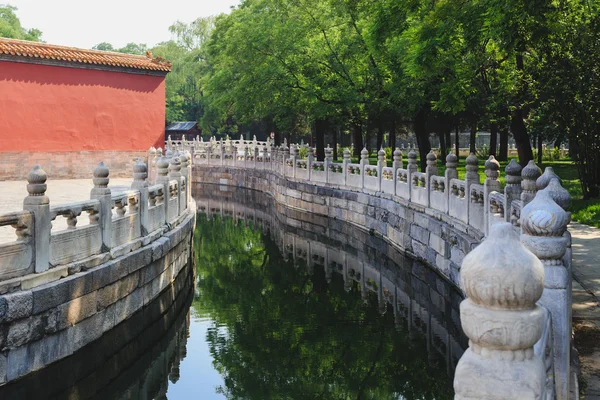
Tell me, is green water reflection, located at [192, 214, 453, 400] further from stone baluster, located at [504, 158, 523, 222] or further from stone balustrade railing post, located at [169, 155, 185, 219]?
stone baluster, located at [504, 158, 523, 222]

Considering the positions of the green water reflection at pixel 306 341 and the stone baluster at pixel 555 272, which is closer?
the stone baluster at pixel 555 272

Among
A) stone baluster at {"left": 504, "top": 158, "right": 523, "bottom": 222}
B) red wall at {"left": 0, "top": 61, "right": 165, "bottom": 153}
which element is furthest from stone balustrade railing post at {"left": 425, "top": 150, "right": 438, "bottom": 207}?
red wall at {"left": 0, "top": 61, "right": 165, "bottom": 153}

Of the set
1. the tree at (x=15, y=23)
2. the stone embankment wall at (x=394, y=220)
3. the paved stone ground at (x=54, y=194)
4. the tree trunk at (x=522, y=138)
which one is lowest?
the stone embankment wall at (x=394, y=220)

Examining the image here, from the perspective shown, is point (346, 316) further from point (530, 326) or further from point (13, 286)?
point (530, 326)

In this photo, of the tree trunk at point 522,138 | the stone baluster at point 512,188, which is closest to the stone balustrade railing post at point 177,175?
the stone baluster at point 512,188

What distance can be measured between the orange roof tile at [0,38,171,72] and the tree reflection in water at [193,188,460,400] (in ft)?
33.4

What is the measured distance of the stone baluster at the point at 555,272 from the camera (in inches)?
152

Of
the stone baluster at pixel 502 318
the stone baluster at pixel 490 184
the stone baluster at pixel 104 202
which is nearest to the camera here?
the stone baluster at pixel 502 318

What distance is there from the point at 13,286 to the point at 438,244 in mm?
7508

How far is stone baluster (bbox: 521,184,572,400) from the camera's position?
3.87 m

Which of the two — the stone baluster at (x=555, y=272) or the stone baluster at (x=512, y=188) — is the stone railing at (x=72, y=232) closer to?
the stone baluster at (x=555, y=272)

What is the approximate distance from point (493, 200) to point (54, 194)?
A: 10119 mm

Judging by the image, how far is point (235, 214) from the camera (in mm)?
22859

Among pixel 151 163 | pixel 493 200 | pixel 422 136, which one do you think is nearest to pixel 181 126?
pixel 151 163
